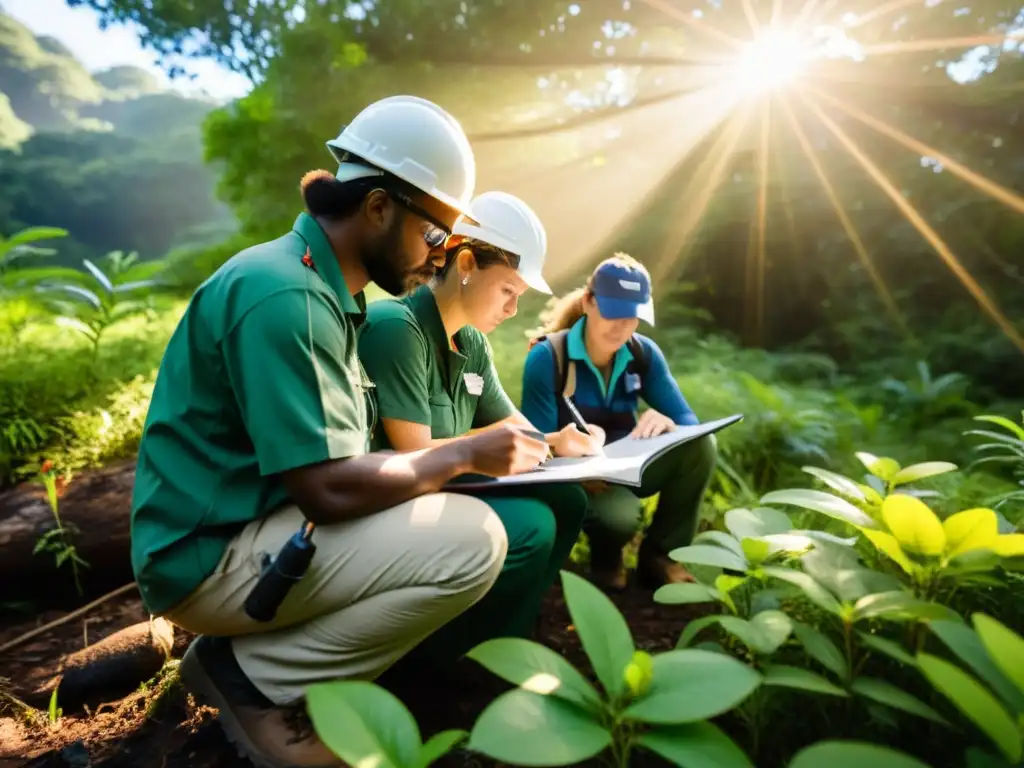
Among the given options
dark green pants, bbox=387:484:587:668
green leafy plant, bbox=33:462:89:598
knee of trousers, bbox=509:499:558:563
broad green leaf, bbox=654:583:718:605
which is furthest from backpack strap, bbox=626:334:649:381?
green leafy plant, bbox=33:462:89:598

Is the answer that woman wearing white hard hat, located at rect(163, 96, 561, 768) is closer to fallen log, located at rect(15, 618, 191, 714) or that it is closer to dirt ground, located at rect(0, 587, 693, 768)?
dirt ground, located at rect(0, 587, 693, 768)

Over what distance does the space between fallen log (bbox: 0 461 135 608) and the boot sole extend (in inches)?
55.7

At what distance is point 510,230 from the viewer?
7.64 ft

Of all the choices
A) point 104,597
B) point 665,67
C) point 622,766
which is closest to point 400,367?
point 622,766

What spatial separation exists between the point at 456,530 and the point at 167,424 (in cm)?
76

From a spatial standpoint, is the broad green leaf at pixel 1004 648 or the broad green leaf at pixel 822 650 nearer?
the broad green leaf at pixel 1004 648

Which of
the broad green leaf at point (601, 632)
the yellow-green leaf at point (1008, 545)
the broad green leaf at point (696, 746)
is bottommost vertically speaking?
the broad green leaf at point (696, 746)

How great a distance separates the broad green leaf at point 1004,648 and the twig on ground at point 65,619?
3.11 meters

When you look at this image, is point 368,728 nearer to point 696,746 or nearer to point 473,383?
point 696,746

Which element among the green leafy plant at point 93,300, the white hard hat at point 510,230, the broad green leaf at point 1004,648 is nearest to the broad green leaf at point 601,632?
the broad green leaf at point 1004,648

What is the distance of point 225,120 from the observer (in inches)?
426

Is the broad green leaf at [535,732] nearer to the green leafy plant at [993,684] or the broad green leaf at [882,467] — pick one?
the green leafy plant at [993,684]

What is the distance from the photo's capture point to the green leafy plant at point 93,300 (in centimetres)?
431

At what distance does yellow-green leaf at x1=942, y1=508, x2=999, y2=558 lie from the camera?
128 centimetres
